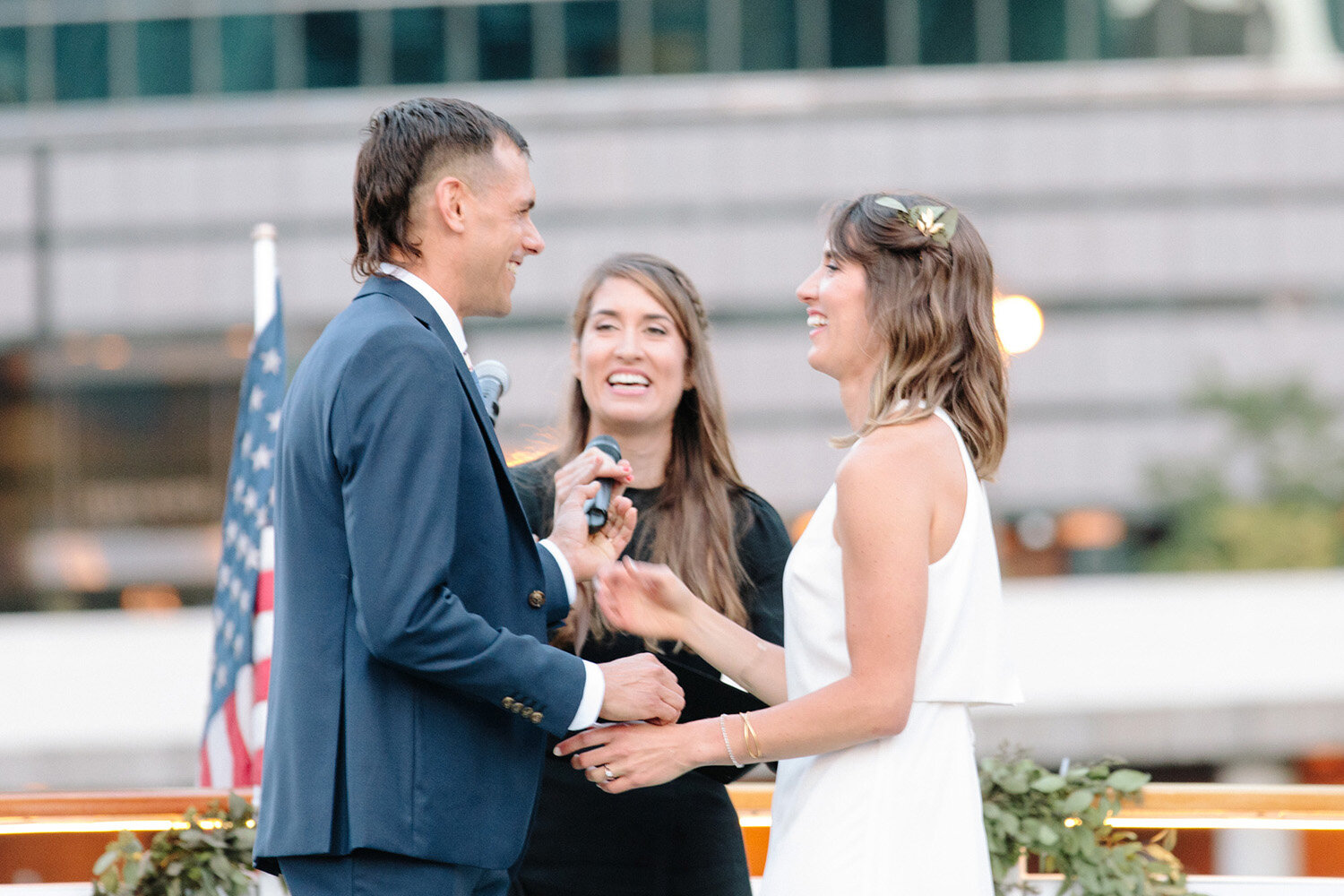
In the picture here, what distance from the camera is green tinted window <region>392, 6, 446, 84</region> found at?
2641cm

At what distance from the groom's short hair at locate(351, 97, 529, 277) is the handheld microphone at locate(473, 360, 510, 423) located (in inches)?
21.8

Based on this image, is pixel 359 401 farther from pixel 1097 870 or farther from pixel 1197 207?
pixel 1197 207

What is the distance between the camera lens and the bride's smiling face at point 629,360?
332 centimetres

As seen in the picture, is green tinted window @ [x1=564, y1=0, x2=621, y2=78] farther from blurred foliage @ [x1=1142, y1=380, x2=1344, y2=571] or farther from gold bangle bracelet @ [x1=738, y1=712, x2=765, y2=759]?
gold bangle bracelet @ [x1=738, y1=712, x2=765, y2=759]

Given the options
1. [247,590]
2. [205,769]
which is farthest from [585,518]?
[205,769]

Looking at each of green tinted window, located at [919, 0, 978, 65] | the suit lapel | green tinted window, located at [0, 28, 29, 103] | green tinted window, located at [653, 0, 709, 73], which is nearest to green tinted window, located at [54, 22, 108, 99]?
green tinted window, located at [0, 28, 29, 103]

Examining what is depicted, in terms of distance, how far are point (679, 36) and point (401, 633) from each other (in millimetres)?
25955

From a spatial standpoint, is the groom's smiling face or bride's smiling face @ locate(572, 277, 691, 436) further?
bride's smiling face @ locate(572, 277, 691, 436)

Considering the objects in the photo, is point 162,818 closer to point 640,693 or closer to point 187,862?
point 187,862

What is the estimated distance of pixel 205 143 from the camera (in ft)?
89.3

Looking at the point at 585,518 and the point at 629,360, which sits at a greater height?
the point at 629,360

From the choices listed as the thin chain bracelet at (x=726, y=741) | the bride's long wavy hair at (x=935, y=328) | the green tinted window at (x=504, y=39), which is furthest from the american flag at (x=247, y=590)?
the green tinted window at (x=504, y=39)

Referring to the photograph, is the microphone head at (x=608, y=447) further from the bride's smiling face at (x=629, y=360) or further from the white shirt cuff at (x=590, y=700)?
the white shirt cuff at (x=590, y=700)

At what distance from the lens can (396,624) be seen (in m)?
1.96
